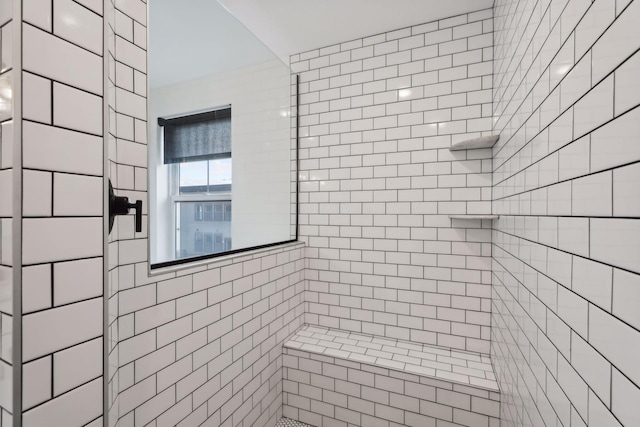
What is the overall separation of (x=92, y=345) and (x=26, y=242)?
223mm

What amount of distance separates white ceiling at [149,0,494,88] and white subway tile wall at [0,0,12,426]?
0.84m

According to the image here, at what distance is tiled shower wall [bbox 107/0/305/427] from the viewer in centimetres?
94

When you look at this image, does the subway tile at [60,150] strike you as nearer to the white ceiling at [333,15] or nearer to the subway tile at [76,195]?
the subway tile at [76,195]

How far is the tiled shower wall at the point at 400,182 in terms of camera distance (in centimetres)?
182

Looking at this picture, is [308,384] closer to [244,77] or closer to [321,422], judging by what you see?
[321,422]

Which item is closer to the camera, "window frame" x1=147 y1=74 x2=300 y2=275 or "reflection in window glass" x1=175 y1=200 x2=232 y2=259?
"window frame" x1=147 y1=74 x2=300 y2=275

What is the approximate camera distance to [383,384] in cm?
170

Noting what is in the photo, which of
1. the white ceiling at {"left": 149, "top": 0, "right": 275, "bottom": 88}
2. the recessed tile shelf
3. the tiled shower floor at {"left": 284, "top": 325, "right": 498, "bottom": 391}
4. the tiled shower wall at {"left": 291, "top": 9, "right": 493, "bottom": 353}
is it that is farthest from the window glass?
the recessed tile shelf

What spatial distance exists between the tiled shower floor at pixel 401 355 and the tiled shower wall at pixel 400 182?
0.23 feet

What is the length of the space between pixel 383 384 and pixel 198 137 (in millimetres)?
1726

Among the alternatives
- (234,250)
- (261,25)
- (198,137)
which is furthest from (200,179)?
(261,25)

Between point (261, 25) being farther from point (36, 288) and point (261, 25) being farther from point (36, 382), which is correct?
point (36, 382)

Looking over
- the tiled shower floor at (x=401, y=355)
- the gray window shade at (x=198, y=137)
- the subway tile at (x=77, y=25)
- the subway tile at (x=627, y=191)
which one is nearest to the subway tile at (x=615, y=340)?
the subway tile at (x=627, y=191)

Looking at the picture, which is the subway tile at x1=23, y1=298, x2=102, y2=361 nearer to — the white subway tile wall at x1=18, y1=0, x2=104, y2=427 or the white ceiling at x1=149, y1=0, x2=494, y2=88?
the white subway tile wall at x1=18, y1=0, x2=104, y2=427
